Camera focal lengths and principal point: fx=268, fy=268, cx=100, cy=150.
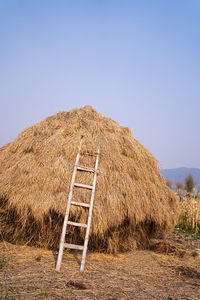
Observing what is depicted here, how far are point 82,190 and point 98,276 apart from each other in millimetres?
1734

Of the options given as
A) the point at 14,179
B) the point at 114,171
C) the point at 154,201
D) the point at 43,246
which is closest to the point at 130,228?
the point at 154,201

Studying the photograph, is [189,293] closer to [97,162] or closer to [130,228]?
[130,228]

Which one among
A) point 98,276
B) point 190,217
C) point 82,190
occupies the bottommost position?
point 98,276

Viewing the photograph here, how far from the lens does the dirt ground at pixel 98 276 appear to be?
396cm

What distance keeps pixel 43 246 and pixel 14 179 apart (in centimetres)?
163

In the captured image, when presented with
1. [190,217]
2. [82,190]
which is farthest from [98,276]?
[190,217]

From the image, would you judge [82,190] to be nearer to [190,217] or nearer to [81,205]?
[81,205]

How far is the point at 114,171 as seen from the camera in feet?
20.7

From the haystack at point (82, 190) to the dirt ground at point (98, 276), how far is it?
0.40 m

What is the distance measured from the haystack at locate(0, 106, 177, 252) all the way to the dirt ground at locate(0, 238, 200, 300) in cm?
40

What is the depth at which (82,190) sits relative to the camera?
5746 millimetres

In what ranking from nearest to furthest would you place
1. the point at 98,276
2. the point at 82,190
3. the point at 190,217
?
the point at 98,276 < the point at 82,190 < the point at 190,217

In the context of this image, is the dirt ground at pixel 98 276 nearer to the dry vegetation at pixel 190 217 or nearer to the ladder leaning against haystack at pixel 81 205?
the ladder leaning against haystack at pixel 81 205

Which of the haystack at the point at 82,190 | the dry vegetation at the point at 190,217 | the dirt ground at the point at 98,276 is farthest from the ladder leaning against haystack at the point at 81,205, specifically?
the dry vegetation at the point at 190,217
